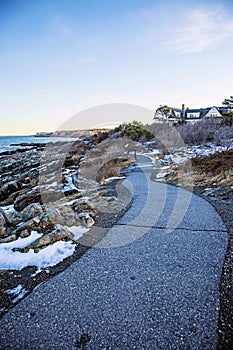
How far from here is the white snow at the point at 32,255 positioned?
3.09 metres

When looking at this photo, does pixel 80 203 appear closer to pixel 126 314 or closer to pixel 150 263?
pixel 150 263

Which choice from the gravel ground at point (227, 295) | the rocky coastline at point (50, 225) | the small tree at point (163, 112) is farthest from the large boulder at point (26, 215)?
the small tree at point (163, 112)

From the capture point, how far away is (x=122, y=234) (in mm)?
3951

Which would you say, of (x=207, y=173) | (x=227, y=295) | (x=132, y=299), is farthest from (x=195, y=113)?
(x=132, y=299)

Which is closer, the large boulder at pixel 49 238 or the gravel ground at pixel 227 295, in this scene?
the gravel ground at pixel 227 295

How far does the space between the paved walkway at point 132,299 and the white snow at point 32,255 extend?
0.37 metres

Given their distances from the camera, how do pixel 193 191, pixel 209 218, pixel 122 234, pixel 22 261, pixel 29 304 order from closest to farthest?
pixel 29 304
pixel 22 261
pixel 122 234
pixel 209 218
pixel 193 191

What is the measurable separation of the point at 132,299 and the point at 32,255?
6.06 feet

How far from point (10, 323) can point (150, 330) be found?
1.44 metres

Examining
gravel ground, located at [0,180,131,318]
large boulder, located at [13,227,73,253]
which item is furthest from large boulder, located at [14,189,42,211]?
gravel ground, located at [0,180,131,318]

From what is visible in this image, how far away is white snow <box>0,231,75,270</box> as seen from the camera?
3088 mm

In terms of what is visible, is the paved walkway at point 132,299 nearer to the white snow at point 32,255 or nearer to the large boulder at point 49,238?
the white snow at point 32,255

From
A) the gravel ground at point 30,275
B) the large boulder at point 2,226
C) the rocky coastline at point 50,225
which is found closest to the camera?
the gravel ground at point 30,275

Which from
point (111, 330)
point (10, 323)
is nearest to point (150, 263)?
point (111, 330)
